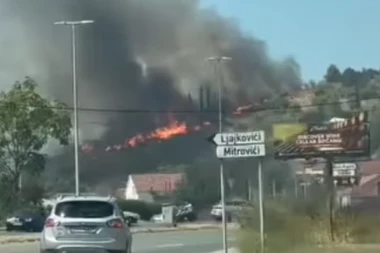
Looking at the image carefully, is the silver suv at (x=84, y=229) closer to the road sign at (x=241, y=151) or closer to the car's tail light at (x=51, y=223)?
the car's tail light at (x=51, y=223)

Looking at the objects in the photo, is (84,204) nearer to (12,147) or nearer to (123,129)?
(12,147)

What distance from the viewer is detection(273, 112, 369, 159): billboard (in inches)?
1608

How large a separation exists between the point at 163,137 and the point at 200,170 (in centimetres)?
1674

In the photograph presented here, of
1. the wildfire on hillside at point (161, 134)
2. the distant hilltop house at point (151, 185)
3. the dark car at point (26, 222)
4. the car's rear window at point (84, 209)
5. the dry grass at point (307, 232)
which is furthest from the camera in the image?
the wildfire on hillside at point (161, 134)

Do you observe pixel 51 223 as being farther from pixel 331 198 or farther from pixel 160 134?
pixel 160 134

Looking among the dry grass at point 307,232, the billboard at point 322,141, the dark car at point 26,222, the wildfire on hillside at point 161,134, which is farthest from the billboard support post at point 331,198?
the wildfire on hillside at point 161,134

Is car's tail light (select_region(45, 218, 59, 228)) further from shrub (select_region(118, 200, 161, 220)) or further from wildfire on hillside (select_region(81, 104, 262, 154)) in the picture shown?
wildfire on hillside (select_region(81, 104, 262, 154))

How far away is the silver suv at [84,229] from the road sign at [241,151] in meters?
3.64

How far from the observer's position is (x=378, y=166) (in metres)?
67.2

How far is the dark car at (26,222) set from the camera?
60.0 meters

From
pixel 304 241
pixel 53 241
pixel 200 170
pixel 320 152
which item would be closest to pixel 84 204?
pixel 53 241

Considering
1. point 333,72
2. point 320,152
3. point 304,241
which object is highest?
point 333,72

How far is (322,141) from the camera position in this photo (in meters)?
41.3

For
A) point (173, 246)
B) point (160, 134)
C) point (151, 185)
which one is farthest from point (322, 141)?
point (160, 134)
